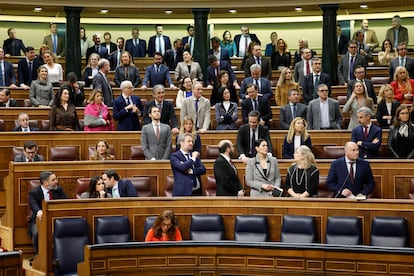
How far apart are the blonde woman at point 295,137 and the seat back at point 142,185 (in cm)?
159

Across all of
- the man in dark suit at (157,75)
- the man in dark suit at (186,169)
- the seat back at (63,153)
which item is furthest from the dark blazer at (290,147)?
the man in dark suit at (157,75)

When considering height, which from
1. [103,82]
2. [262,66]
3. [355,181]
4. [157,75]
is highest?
[262,66]

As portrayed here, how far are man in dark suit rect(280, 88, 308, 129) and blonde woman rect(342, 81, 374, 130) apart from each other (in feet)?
1.72

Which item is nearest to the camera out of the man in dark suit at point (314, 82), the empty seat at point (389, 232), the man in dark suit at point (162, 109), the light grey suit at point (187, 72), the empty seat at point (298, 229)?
the empty seat at point (389, 232)

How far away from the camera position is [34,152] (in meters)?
11.0

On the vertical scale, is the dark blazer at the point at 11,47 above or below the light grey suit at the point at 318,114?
above

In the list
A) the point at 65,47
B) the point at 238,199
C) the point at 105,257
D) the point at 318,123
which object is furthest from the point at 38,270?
the point at 65,47

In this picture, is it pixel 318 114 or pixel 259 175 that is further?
pixel 318 114

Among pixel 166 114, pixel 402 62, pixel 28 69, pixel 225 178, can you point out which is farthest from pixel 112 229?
pixel 402 62

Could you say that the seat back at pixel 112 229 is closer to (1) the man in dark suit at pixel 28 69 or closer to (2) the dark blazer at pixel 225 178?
(2) the dark blazer at pixel 225 178

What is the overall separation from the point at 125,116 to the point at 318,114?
2.37 meters

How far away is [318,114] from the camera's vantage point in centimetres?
1213

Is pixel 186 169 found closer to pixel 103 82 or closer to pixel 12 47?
pixel 103 82

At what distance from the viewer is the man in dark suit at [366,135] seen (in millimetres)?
11094
